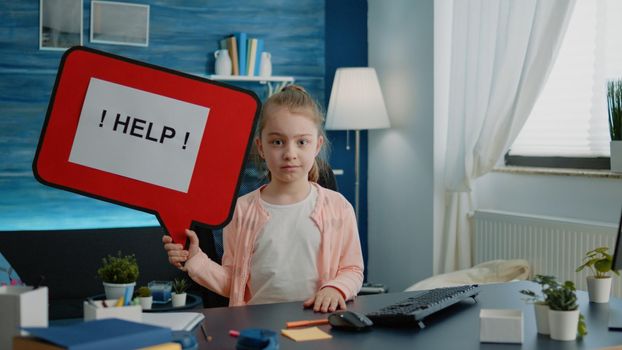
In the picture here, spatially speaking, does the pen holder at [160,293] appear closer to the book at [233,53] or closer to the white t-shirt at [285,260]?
the white t-shirt at [285,260]

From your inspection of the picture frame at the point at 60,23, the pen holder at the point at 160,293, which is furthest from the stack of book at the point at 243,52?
the pen holder at the point at 160,293

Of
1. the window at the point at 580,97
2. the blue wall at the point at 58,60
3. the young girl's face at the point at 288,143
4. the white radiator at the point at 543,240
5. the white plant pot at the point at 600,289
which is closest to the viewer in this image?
the white plant pot at the point at 600,289

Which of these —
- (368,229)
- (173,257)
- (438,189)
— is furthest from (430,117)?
(173,257)

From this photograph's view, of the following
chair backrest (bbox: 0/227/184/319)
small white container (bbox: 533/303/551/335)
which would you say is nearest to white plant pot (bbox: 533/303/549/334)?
small white container (bbox: 533/303/551/335)

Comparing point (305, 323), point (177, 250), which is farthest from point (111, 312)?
point (305, 323)

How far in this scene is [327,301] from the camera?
6.35 ft

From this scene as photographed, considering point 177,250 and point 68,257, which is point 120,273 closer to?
point 177,250

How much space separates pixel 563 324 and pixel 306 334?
0.52 m

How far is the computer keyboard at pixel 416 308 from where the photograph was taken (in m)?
1.75

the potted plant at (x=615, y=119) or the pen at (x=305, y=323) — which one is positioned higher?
the potted plant at (x=615, y=119)

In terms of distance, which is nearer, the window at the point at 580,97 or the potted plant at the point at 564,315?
the potted plant at the point at 564,315

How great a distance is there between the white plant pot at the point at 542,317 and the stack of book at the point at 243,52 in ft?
12.1

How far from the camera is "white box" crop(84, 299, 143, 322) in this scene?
150 centimetres

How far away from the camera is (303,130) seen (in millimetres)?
2191
